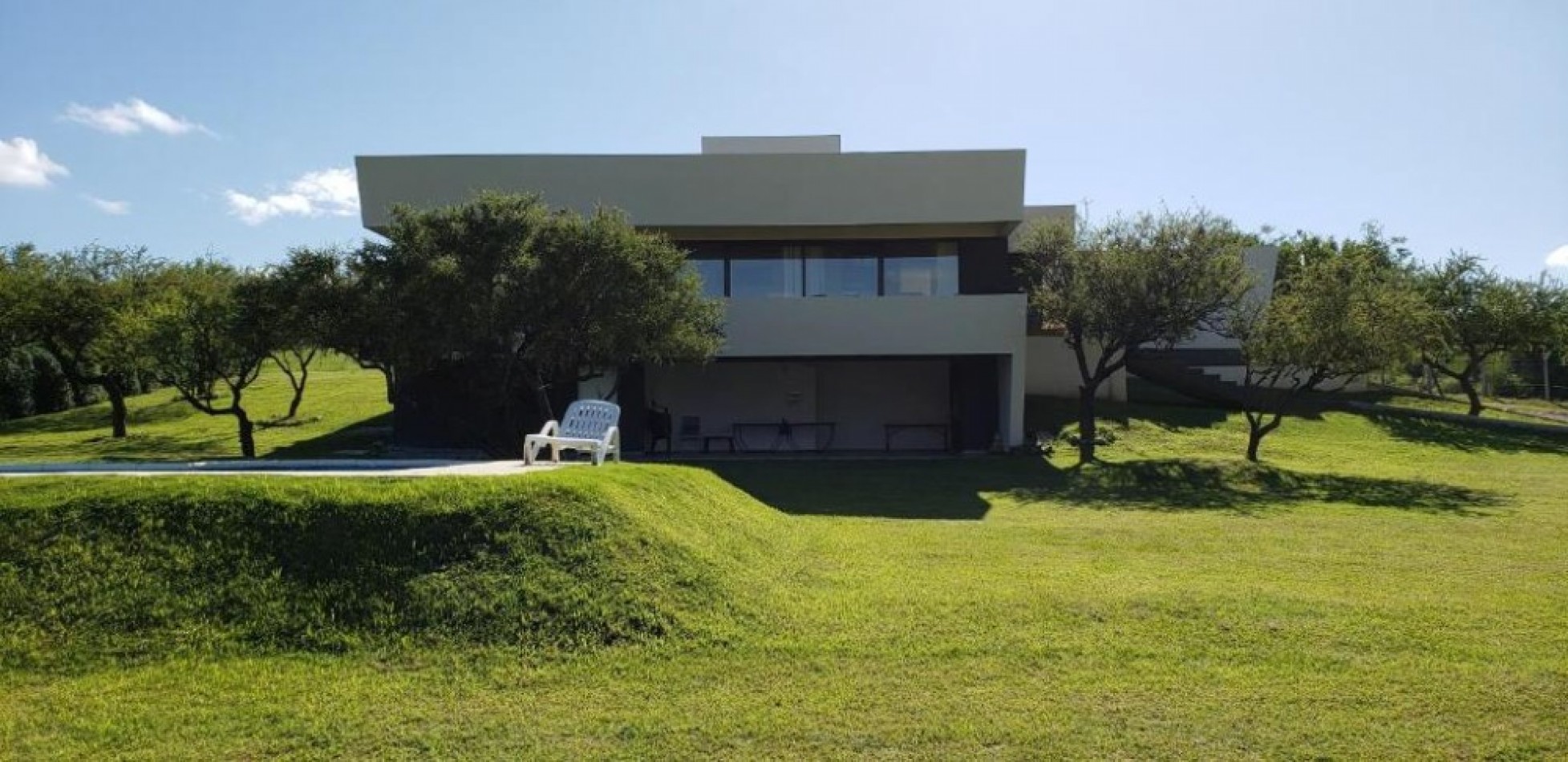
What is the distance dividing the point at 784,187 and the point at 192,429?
17.0 metres

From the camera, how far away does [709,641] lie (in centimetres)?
555

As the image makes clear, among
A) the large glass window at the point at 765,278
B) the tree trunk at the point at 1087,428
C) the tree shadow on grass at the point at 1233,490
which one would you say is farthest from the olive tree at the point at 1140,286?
the large glass window at the point at 765,278

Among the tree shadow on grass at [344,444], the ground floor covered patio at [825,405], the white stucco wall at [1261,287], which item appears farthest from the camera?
the white stucco wall at [1261,287]

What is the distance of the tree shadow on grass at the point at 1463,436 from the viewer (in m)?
23.8

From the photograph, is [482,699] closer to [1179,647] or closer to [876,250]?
[1179,647]

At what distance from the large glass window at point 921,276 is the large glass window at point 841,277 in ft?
1.01

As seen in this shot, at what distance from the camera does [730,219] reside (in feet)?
63.5

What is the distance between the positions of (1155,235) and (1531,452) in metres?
13.1

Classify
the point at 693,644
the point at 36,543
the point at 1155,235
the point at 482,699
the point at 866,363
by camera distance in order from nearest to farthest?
the point at 482,699
the point at 693,644
the point at 36,543
the point at 1155,235
the point at 866,363

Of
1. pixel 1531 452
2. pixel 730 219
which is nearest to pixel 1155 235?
pixel 730 219

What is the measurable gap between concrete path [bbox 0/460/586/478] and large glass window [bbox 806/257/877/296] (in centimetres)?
1091

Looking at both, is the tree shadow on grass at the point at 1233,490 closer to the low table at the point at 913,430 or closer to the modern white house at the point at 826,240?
the modern white house at the point at 826,240

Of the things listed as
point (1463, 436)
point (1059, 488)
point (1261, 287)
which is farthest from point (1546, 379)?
point (1059, 488)

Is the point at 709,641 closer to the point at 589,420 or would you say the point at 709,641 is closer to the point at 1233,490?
the point at 589,420
